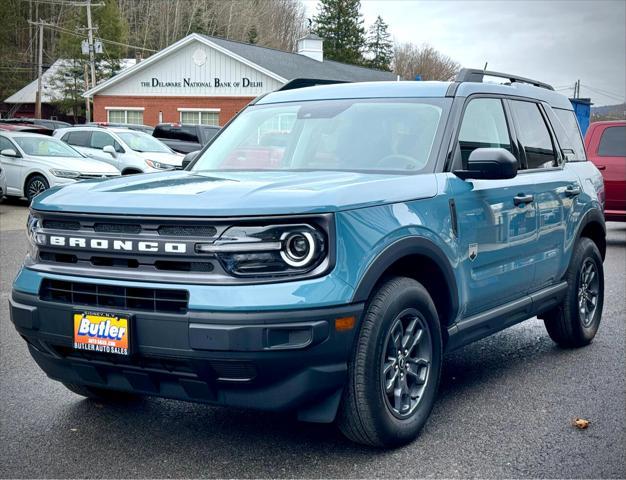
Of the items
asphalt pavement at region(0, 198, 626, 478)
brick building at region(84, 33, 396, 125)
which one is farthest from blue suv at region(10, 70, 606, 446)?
brick building at region(84, 33, 396, 125)

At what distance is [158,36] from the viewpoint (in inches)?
3477

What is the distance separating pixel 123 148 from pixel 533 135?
674 inches

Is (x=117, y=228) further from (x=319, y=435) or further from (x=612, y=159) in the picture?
(x=612, y=159)

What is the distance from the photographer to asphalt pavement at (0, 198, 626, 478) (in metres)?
3.88

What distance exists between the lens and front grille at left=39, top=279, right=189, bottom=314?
11.7 feet

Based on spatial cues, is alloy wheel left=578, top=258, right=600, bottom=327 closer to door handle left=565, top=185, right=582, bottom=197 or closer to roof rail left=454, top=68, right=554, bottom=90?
door handle left=565, top=185, right=582, bottom=197

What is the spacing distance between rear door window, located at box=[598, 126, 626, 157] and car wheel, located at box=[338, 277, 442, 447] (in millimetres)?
10628

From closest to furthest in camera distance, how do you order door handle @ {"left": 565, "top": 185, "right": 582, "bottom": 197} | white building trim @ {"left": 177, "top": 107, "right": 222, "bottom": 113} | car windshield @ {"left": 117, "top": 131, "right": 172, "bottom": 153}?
1. door handle @ {"left": 565, "top": 185, "right": 582, "bottom": 197}
2. car windshield @ {"left": 117, "top": 131, "right": 172, "bottom": 153}
3. white building trim @ {"left": 177, "top": 107, "right": 222, "bottom": 113}

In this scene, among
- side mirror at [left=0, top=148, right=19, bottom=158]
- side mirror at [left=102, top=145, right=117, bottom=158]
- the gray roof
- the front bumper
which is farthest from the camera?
the gray roof

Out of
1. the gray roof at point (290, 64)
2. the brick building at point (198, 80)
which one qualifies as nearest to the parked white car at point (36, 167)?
the gray roof at point (290, 64)

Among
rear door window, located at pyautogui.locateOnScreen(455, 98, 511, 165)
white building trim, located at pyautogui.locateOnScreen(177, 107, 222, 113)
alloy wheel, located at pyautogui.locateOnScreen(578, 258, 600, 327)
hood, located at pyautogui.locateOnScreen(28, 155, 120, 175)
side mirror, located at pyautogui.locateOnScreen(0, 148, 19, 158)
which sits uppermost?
white building trim, located at pyautogui.locateOnScreen(177, 107, 222, 113)

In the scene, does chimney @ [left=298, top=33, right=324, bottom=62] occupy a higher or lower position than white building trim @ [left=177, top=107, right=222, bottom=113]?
higher

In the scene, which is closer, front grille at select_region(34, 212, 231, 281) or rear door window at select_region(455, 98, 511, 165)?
front grille at select_region(34, 212, 231, 281)

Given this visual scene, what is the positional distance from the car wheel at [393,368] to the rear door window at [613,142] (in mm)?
10628
